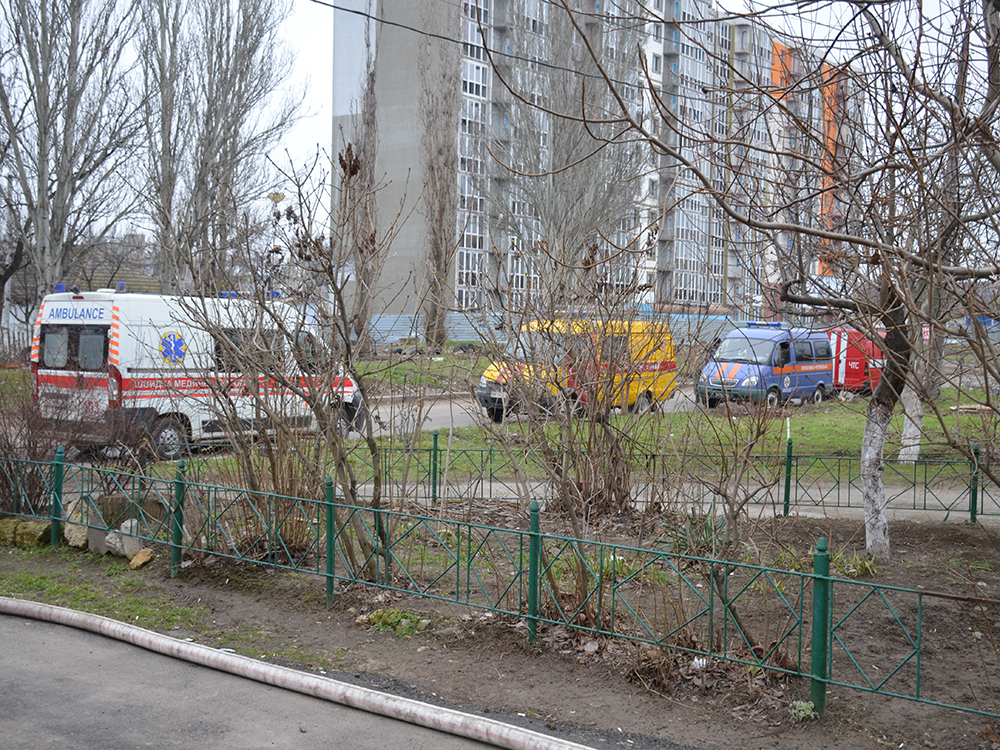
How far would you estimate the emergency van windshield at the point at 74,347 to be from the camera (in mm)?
11711

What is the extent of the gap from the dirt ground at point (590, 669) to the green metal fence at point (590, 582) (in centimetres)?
6

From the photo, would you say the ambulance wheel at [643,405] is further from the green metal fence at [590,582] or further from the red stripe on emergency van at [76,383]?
the red stripe on emergency van at [76,383]

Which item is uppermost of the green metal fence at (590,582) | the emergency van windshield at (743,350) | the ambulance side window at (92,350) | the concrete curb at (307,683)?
the emergency van windshield at (743,350)

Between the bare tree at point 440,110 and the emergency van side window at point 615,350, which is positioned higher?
the bare tree at point 440,110

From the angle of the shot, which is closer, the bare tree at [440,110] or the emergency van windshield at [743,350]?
the emergency van windshield at [743,350]

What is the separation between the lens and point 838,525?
8461 millimetres

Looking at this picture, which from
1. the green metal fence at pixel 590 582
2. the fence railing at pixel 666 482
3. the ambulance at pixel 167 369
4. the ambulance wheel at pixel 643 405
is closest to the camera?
the green metal fence at pixel 590 582

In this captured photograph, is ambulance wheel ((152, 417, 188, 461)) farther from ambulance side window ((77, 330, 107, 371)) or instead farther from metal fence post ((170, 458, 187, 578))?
metal fence post ((170, 458, 187, 578))

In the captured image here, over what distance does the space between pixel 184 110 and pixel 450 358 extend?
16.9 meters

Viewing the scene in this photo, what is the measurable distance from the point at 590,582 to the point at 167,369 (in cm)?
607

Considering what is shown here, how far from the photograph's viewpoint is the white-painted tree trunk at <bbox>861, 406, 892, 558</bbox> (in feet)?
23.0

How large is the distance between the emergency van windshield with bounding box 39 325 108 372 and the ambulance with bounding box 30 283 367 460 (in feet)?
0.04

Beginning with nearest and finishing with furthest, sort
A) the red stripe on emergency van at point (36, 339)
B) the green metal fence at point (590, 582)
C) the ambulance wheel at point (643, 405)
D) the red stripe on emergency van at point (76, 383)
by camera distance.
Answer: the green metal fence at point (590, 582), the ambulance wheel at point (643, 405), the red stripe on emergency van at point (76, 383), the red stripe on emergency van at point (36, 339)

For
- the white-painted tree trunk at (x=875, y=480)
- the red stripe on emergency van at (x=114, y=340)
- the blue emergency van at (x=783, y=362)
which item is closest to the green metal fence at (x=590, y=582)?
the white-painted tree trunk at (x=875, y=480)
